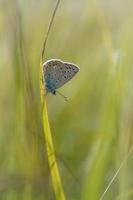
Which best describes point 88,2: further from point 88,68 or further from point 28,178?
point 28,178

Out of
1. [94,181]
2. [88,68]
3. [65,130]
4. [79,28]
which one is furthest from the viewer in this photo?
[79,28]

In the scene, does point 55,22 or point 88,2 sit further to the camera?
point 55,22

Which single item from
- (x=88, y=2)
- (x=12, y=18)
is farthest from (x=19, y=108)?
(x=88, y=2)
